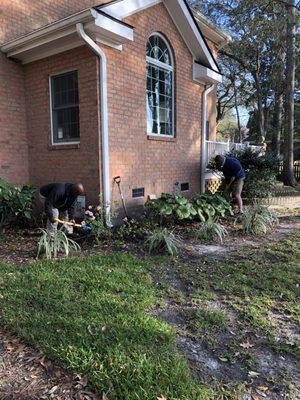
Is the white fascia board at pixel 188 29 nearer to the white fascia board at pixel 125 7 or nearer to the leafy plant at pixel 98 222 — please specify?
the white fascia board at pixel 125 7

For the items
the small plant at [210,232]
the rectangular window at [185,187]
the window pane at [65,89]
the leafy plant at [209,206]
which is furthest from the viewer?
the rectangular window at [185,187]

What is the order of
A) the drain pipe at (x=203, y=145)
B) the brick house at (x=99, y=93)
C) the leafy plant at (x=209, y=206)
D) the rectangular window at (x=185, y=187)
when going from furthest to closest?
the drain pipe at (x=203, y=145) → the rectangular window at (x=185, y=187) → the leafy plant at (x=209, y=206) → the brick house at (x=99, y=93)

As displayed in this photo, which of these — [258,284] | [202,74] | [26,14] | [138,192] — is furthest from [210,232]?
[26,14]

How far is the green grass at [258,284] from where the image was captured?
3654 mm

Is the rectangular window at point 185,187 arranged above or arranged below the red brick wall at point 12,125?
below

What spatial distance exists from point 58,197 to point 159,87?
15.8 feet

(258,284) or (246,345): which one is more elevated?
(258,284)

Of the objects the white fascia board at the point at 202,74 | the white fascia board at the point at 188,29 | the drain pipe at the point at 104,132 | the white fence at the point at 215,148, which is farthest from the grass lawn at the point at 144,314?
the white fascia board at the point at 188,29

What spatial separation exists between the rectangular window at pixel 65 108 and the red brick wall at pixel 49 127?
138 millimetres

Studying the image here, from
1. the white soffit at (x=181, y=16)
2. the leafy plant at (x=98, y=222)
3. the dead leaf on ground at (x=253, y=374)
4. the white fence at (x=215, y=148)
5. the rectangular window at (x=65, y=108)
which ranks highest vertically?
the white soffit at (x=181, y=16)

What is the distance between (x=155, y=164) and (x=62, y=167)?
91.9 inches

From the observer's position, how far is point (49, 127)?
26.2 feet

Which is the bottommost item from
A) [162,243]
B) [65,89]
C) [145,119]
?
[162,243]

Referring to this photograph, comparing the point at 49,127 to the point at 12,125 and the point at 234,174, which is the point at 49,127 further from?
the point at 234,174
